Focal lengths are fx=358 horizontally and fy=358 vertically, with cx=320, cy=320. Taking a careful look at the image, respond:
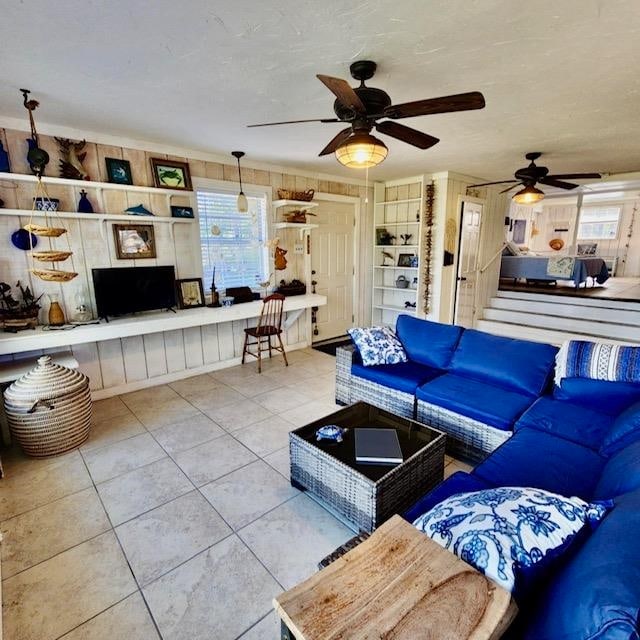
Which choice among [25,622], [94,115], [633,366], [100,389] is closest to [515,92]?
[633,366]

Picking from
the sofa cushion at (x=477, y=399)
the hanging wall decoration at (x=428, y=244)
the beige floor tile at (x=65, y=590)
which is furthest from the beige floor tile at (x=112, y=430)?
the hanging wall decoration at (x=428, y=244)

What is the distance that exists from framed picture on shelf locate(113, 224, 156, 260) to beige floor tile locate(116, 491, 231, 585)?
8.11 ft

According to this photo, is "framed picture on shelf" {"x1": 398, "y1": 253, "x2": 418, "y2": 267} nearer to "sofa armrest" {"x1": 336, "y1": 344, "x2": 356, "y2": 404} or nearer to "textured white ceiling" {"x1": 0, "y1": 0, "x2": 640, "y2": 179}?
"textured white ceiling" {"x1": 0, "y1": 0, "x2": 640, "y2": 179}

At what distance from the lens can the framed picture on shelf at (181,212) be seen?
12.3 feet

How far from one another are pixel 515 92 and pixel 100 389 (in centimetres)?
427

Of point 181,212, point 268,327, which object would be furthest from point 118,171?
point 268,327

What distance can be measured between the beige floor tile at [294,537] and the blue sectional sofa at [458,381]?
1.02m

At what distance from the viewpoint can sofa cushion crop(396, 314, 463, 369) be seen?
2.95 meters

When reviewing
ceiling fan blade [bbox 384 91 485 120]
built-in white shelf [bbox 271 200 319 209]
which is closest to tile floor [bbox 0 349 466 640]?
ceiling fan blade [bbox 384 91 485 120]

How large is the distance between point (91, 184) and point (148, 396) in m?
2.04

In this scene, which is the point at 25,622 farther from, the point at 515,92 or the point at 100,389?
the point at 515,92

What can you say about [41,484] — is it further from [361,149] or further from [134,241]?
[361,149]

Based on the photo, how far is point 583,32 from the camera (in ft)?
5.59

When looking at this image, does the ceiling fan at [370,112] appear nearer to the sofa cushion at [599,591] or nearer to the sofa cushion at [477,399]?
the sofa cushion at [477,399]
